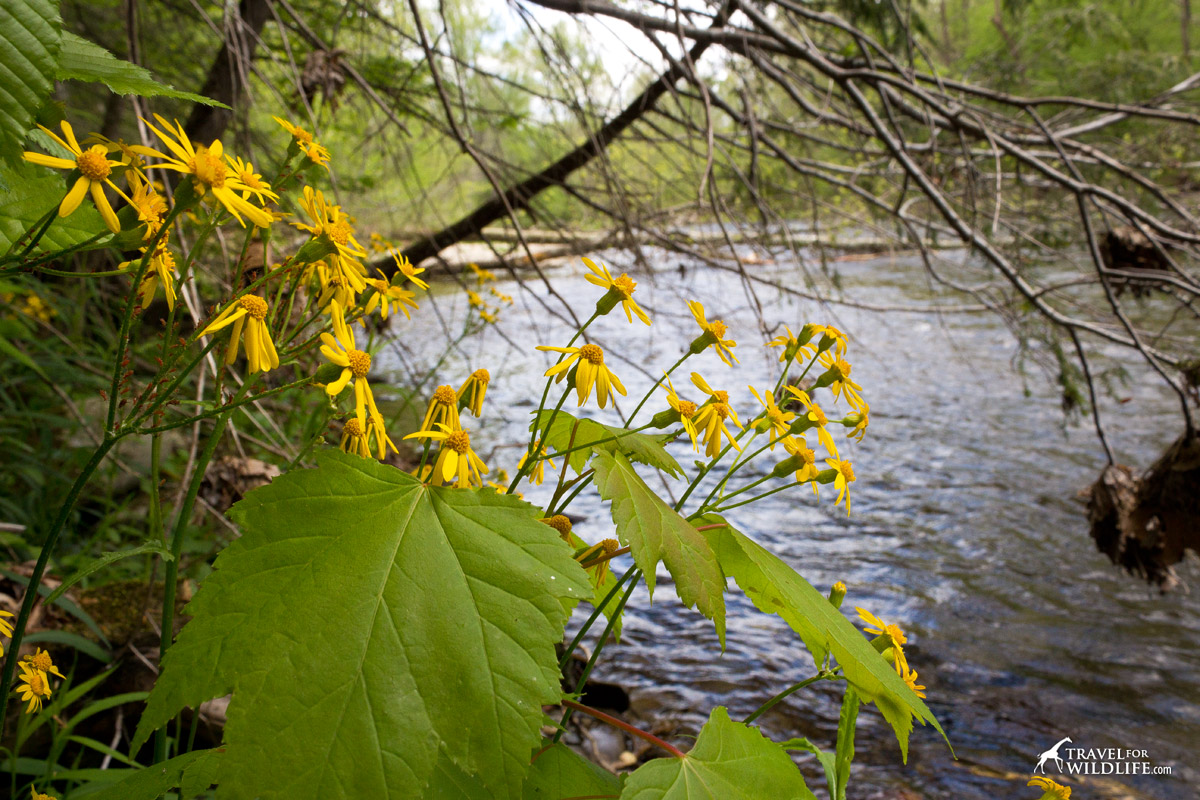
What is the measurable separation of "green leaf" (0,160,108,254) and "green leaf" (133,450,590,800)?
45cm

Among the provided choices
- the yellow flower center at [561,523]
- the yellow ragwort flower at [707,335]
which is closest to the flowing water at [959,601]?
the yellow ragwort flower at [707,335]

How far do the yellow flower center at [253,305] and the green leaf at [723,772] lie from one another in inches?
22.3

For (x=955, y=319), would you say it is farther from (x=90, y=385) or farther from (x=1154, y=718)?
(x=90, y=385)

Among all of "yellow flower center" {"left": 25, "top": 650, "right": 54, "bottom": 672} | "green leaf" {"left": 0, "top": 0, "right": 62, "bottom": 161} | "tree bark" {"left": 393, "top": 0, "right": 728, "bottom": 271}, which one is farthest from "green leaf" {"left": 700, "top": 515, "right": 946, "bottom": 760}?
"tree bark" {"left": 393, "top": 0, "right": 728, "bottom": 271}

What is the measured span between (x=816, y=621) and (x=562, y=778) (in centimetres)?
30

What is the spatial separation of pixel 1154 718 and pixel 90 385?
182 inches

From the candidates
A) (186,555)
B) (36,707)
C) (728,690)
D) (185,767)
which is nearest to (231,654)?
(185,767)

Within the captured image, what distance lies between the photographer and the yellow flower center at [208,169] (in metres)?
0.63

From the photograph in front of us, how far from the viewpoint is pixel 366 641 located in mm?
575

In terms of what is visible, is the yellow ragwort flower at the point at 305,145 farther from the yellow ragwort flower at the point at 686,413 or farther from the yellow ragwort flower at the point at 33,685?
the yellow ragwort flower at the point at 33,685

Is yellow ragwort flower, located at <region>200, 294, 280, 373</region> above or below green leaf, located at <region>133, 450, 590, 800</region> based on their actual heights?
above

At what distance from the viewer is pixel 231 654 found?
22.0 inches

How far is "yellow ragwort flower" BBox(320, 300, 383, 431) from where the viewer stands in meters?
0.71

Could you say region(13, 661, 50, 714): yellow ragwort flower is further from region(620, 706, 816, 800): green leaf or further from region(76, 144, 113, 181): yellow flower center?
region(620, 706, 816, 800): green leaf
